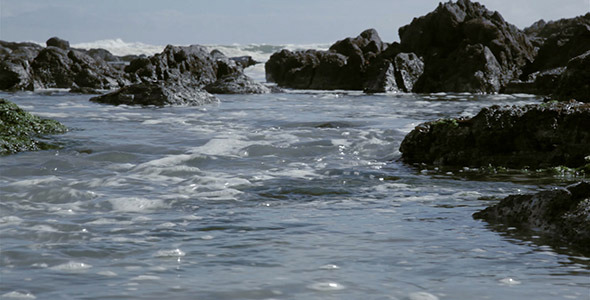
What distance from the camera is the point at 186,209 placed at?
5.62 metres

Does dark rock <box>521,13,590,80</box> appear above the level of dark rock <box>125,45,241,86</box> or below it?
above

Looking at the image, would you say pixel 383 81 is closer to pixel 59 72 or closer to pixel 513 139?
pixel 59 72

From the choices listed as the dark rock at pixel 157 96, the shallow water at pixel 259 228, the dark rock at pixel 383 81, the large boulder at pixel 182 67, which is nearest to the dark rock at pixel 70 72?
the large boulder at pixel 182 67

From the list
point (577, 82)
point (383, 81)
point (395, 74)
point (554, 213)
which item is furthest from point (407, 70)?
point (554, 213)

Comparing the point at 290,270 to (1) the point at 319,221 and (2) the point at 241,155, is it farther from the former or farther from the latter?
(2) the point at 241,155

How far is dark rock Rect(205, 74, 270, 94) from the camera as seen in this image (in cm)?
2567

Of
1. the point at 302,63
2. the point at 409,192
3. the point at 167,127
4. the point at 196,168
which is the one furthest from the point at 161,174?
the point at 302,63

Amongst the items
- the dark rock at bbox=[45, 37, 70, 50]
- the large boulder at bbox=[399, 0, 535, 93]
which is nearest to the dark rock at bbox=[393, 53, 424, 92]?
the large boulder at bbox=[399, 0, 535, 93]

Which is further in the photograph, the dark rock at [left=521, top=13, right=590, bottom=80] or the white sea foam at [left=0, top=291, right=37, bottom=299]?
the dark rock at [left=521, top=13, right=590, bottom=80]

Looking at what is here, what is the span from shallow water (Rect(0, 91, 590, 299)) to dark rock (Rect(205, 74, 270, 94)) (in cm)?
1540

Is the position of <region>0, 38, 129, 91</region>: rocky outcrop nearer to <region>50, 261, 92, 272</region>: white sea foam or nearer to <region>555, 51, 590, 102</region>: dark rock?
<region>555, 51, 590, 102</region>: dark rock

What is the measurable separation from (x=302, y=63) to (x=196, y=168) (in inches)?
1343

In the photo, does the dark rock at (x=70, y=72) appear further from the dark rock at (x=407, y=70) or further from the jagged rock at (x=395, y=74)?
the dark rock at (x=407, y=70)

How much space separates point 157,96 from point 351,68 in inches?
Result: 720
